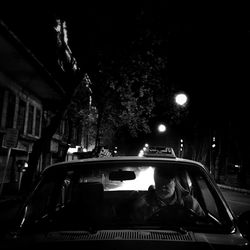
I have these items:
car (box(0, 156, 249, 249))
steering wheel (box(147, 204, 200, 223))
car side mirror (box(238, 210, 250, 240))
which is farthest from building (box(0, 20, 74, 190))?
car side mirror (box(238, 210, 250, 240))

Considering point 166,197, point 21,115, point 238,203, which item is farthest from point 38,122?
point 166,197

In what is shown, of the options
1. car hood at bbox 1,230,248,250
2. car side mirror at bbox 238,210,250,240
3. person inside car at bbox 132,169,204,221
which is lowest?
car hood at bbox 1,230,248,250

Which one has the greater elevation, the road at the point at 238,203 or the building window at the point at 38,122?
the building window at the point at 38,122

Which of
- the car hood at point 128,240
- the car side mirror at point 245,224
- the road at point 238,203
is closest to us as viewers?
the car hood at point 128,240

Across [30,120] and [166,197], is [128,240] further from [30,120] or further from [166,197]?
[30,120]

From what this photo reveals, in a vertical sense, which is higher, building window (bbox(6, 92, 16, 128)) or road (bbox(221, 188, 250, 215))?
building window (bbox(6, 92, 16, 128))

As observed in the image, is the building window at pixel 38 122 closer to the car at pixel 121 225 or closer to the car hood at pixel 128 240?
the car at pixel 121 225

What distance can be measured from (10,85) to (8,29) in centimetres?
864

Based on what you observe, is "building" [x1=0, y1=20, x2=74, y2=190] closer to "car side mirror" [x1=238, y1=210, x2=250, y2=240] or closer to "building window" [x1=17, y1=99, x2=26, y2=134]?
"building window" [x1=17, y1=99, x2=26, y2=134]

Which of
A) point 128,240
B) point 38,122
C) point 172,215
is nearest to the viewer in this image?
point 128,240

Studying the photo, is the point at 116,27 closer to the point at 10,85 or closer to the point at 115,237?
the point at 10,85

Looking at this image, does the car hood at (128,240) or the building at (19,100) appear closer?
the car hood at (128,240)

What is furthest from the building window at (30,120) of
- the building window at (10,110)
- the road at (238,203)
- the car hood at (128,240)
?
the car hood at (128,240)

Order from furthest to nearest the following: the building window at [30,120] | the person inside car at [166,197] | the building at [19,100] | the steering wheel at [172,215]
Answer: the building window at [30,120] < the building at [19,100] < the person inside car at [166,197] < the steering wheel at [172,215]
